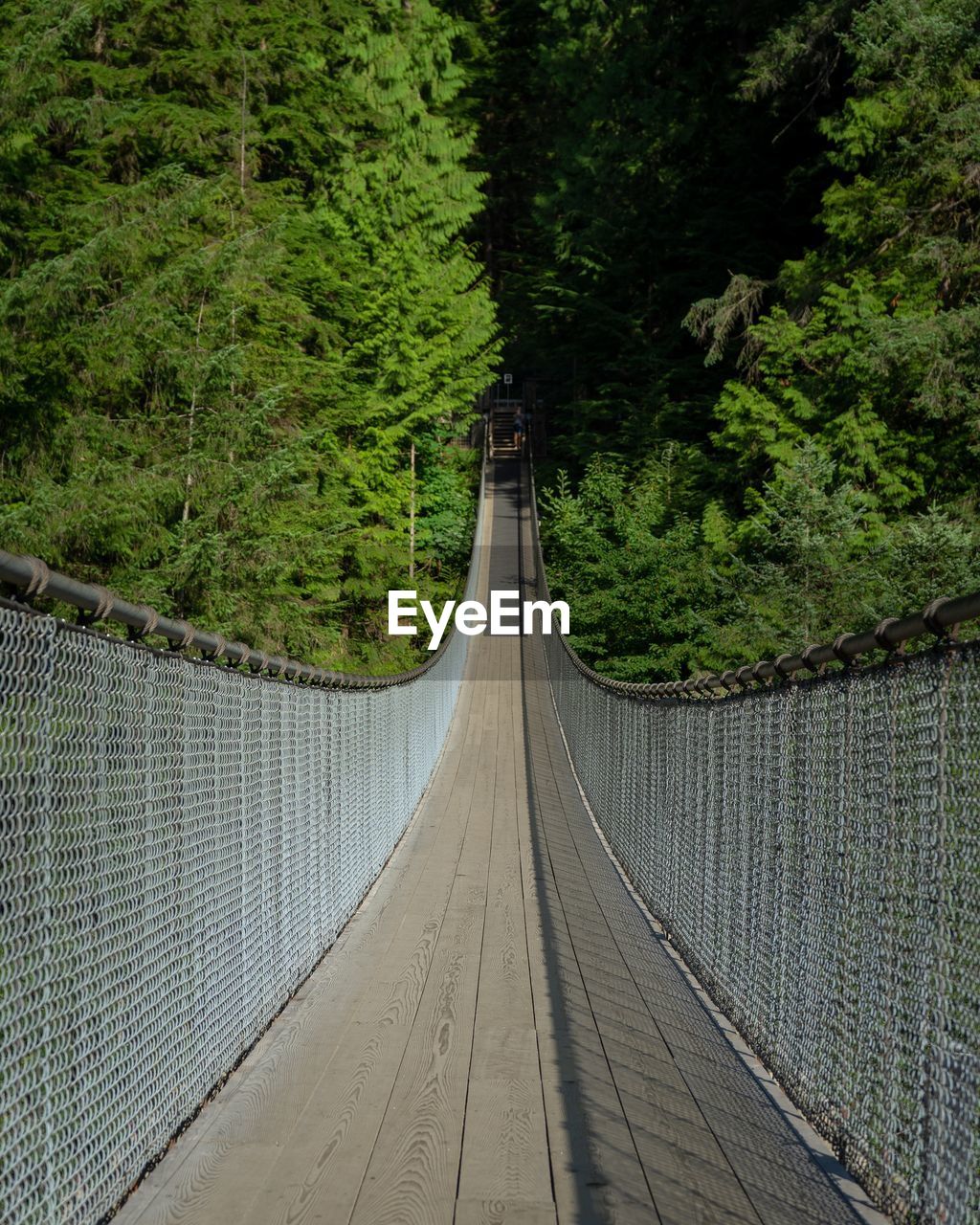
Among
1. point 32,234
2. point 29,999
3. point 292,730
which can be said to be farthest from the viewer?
point 32,234

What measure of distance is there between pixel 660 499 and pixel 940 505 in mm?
10851

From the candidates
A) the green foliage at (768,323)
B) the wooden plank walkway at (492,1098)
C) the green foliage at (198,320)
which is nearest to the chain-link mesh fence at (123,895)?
the wooden plank walkway at (492,1098)

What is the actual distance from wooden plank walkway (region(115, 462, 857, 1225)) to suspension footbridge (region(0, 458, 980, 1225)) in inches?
0.7

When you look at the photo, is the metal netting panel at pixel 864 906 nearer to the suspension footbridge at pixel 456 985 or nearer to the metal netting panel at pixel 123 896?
the suspension footbridge at pixel 456 985

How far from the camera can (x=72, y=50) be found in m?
18.9

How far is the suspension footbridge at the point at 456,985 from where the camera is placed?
2.70m

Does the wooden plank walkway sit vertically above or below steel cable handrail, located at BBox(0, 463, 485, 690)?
below

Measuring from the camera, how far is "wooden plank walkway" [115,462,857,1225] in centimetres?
335

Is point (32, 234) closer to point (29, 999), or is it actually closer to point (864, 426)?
point (864, 426)

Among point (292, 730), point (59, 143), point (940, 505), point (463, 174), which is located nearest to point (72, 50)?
point (59, 143)

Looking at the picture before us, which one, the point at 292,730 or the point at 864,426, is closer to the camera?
the point at 292,730

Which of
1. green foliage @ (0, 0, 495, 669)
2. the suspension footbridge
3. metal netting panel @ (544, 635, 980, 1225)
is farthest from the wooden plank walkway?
green foliage @ (0, 0, 495, 669)

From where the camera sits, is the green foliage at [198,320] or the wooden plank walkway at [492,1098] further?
the green foliage at [198,320]

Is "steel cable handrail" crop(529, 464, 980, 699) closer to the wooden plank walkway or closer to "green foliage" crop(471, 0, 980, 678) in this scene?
the wooden plank walkway
